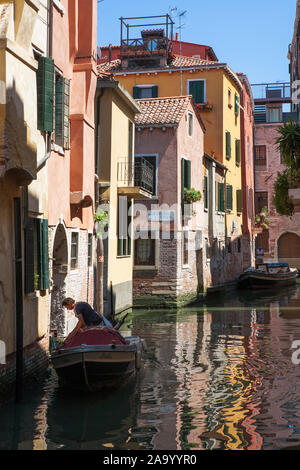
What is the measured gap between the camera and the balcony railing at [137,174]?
18.6 meters

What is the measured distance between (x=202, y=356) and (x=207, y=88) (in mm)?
18927

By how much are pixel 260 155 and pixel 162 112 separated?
2222 centimetres

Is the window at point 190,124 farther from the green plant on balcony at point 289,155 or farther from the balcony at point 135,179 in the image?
the green plant on balcony at point 289,155

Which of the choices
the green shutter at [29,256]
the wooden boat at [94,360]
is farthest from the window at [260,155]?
the green shutter at [29,256]

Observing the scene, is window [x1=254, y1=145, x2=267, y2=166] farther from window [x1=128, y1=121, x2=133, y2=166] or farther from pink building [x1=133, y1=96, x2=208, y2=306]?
window [x1=128, y1=121, x2=133, y2=166]

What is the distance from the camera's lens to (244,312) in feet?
71.2

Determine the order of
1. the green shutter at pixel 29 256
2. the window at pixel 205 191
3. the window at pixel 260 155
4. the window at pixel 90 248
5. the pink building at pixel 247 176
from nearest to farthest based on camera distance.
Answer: the green shutter at pixel 29 256
the window at pixel 90 248
the window at pixel 205 191
the pink building at pixel 247 176
the window at pixel 260 155

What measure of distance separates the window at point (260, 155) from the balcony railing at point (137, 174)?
23212mm

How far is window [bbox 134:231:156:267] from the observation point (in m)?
22.3

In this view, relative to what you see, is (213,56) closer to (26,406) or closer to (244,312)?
(244,312)

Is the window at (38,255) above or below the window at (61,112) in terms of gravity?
below

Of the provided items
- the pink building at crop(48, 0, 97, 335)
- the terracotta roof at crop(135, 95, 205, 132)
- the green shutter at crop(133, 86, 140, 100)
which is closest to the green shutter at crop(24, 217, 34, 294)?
the pink building at crop(48, 0, 97, 335)

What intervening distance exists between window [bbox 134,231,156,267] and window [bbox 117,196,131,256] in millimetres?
2258

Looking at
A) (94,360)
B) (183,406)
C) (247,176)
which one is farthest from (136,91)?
(183,406)
